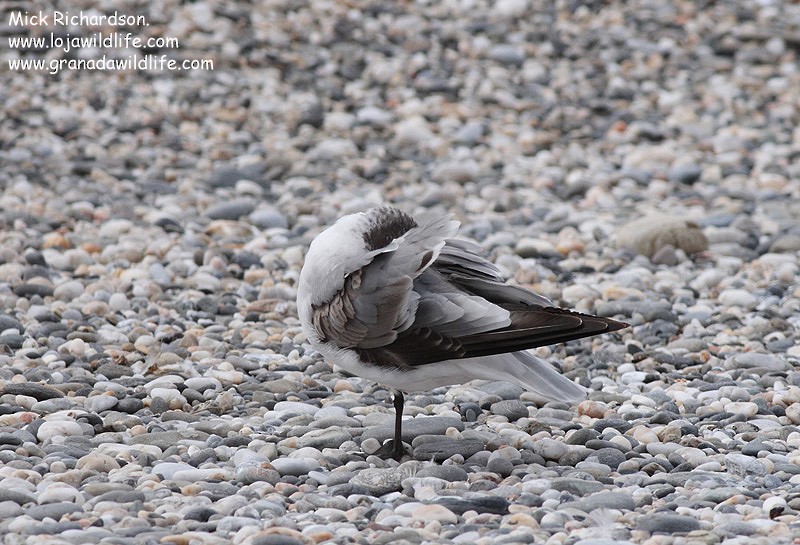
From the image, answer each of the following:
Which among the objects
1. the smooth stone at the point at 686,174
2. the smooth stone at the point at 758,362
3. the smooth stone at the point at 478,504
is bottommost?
the smooth stone at the point at 478,504

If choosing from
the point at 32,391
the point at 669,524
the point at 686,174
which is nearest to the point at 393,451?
the point at 669,524

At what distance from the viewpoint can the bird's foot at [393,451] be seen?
14.9 ft

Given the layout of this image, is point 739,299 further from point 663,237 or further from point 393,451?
point 393,451

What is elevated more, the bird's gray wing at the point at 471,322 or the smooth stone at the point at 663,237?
the smooth stone at the point at 663,237

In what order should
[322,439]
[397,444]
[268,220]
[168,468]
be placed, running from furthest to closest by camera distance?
[268,220] < [322,439] < [397,444] < [168,468]

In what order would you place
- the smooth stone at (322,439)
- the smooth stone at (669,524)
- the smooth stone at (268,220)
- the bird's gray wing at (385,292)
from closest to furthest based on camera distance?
the smooth stone at (669,524), the bird's gray wing at (385,292), the smooth stone at (322,439), the smooth stone at (268,220)

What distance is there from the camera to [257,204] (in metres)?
8.45

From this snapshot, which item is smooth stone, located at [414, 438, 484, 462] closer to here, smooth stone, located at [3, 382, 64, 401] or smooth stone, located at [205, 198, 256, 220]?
smooth stone, located at [3, 382, 64, 401]

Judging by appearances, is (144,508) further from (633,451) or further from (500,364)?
(633,451)

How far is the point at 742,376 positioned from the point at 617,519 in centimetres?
189

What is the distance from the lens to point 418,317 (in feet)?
14.5

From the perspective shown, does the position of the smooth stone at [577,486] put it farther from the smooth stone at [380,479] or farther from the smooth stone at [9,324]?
the smooth stone at [9,324]

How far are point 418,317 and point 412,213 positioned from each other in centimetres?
401

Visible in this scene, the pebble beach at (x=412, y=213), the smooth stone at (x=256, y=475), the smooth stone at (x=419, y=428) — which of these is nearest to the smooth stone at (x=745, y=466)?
the pebble beach at (x=412, y=213)
